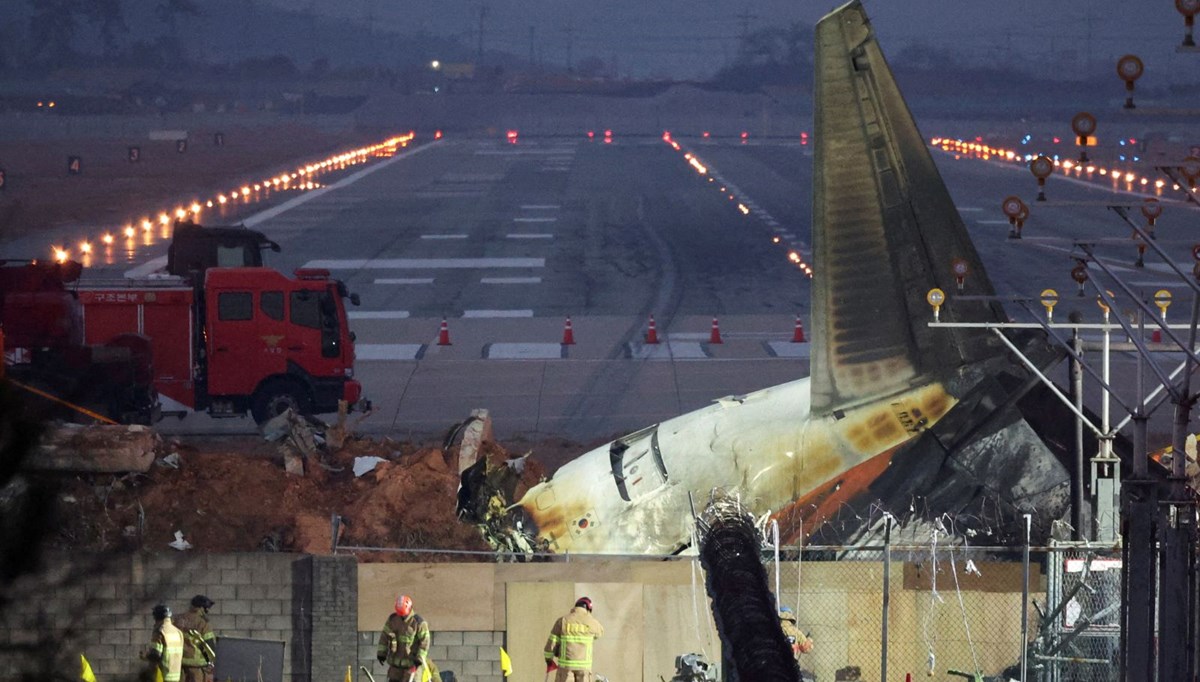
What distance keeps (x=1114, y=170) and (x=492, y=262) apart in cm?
4729

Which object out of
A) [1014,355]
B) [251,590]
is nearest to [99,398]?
[251,590]

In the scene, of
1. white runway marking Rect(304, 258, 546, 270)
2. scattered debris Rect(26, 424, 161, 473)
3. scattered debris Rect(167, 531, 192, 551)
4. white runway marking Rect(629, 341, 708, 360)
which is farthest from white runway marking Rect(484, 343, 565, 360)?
scattered debris Rect(167, 531, 192, 551)

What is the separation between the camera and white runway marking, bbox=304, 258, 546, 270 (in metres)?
Result: 56.3

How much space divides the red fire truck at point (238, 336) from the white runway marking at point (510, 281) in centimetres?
2112

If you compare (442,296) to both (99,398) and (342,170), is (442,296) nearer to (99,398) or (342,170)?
(99,398)

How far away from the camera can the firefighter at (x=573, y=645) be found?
16859mm

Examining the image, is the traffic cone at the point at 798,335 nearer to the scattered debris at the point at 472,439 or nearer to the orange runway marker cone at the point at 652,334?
the orange runway marker cone at the point at 652,334

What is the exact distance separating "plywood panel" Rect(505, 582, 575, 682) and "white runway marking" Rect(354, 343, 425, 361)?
2109 cm

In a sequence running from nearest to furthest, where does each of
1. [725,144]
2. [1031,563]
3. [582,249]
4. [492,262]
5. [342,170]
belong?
[1031,563] < [492,262] < [582,249] < [342,170] < [725,144]

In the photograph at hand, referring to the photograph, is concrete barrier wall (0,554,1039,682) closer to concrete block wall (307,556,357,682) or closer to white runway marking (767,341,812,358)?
concrete block wall (307,556,357,682)

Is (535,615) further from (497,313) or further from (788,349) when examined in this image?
(497,313)

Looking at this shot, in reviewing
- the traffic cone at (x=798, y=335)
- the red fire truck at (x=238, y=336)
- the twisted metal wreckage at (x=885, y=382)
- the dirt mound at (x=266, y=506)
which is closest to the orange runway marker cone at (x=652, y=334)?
the traffic cone at (x=798, y=335)

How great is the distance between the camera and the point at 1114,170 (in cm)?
9269

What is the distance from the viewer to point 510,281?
175 feet
